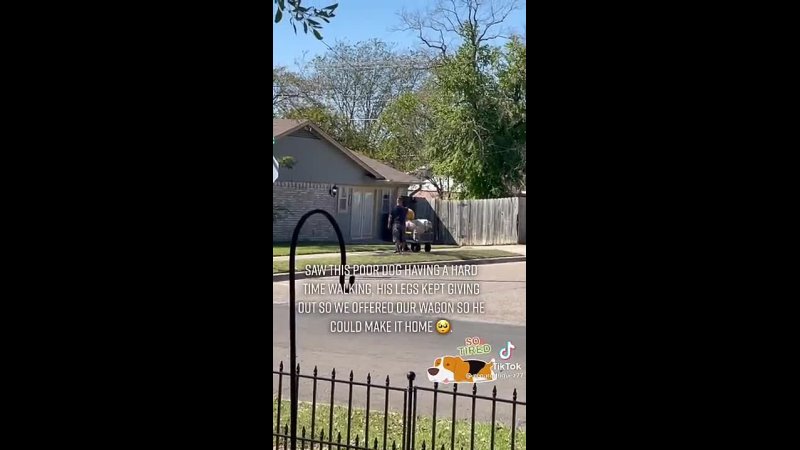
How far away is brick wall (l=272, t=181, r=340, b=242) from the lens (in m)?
15.1

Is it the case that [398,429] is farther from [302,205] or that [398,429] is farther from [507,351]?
[302,205]

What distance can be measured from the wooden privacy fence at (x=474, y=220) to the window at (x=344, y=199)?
1407 mm

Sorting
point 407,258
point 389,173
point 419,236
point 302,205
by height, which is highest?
point 389,173

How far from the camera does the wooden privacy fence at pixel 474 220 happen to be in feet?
50.6

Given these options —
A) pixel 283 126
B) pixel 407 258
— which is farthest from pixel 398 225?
pixel 283 126

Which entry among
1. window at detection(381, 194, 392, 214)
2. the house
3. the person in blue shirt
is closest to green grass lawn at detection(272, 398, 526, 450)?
the house

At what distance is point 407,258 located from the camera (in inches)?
555

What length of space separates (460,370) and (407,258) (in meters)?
7.89

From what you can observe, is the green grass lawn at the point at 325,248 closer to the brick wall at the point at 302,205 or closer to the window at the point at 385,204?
the brick wall at the point at 302,205

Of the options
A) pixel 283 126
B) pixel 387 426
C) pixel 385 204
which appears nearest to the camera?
pixel 387 426
